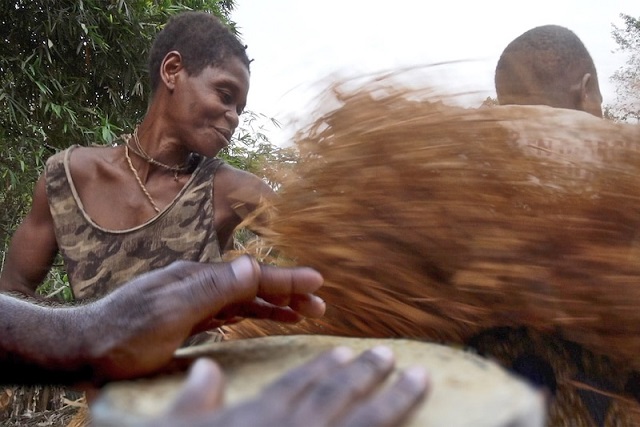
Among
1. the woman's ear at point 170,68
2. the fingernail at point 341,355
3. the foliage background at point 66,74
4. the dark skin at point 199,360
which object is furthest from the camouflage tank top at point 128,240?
the foliage background at point 66,74

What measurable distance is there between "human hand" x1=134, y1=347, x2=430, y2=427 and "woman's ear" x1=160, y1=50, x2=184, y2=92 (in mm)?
1543

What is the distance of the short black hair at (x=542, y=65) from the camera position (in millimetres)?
672

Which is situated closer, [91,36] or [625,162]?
[625,162]

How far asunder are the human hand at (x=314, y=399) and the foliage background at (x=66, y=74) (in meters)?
3.09

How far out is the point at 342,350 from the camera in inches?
15.7

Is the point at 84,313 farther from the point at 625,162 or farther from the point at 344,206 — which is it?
→ the point at 625,162

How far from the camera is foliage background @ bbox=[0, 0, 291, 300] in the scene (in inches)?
140

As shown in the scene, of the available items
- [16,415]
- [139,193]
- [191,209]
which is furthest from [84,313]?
[16,415]

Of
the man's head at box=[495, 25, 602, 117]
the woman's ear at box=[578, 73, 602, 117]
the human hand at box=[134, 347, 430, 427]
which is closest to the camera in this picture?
the human hand at box=[134, 347, 430, 427]

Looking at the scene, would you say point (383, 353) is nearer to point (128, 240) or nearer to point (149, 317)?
point (149, 317)

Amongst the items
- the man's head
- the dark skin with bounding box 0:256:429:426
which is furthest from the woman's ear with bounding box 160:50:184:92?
the dark skin with bounding box 0:256:429:426

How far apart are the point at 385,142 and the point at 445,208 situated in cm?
9

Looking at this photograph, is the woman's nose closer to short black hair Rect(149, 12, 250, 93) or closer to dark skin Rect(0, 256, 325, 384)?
short black hair Rect(149, 12, 250, 93)

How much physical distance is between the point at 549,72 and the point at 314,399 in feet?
2.28
